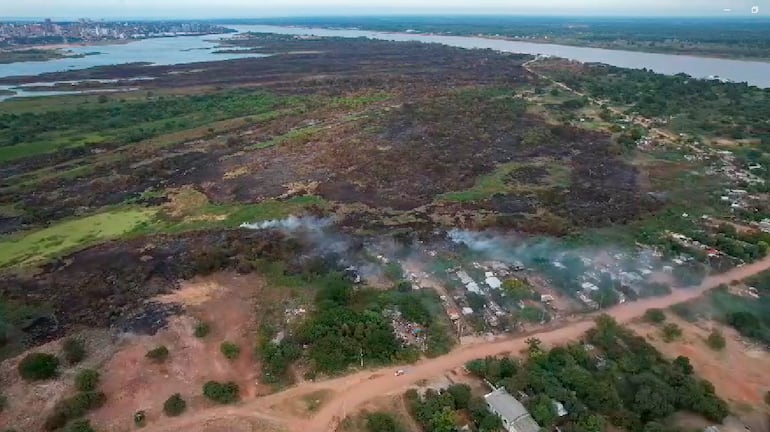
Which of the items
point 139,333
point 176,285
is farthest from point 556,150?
point 139,333

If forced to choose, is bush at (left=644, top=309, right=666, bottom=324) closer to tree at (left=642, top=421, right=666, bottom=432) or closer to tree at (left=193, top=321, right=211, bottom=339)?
tree at (left=642, top=421, right=666, bottom=432)

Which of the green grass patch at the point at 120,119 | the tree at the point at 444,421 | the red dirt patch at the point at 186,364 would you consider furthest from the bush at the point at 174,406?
the green grass patch at the point at 120,119

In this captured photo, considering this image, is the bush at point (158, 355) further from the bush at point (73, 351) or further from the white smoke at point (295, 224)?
the white smoke at point (295, 224)

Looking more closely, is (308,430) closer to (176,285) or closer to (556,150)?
(176,285)

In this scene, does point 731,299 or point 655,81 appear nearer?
point 731,299

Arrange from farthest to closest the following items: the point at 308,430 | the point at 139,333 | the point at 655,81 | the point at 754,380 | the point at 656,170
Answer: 1. the point at 655,81
2. the point at 656,170
3. the point at 139,333
4. the point at 754,380
5. the point at 308,430

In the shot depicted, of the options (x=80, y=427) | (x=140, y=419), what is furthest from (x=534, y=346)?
(x=80, y=427)

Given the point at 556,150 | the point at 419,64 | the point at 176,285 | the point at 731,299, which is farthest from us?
the point at 419,64

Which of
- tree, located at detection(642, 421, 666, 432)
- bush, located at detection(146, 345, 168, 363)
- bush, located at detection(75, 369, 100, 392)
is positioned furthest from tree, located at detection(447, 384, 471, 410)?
bush, located at detection(75, 369, 100, 392)
